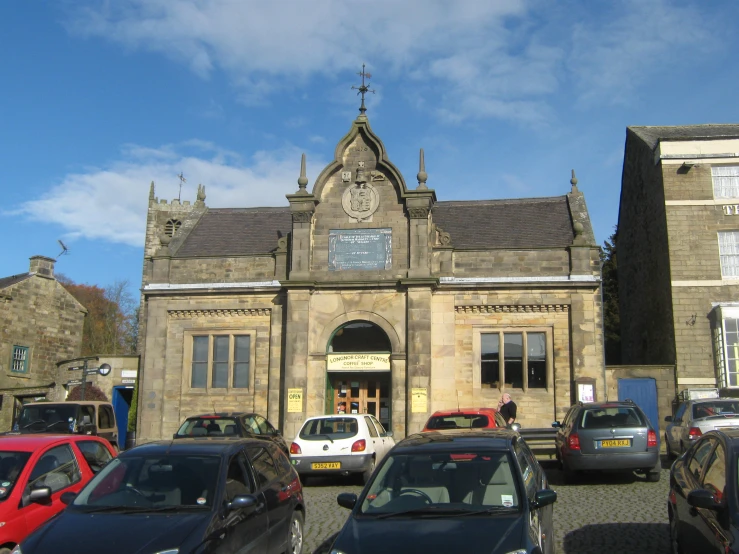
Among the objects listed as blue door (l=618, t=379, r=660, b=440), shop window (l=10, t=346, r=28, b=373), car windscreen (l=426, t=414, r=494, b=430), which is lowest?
car windscreen (l=426, t=414, r=494, b=430)

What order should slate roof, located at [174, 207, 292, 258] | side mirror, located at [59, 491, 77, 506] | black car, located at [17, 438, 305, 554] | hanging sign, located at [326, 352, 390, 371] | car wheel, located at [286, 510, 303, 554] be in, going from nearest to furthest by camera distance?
1. black car, located at [17, 438, 305, 554]
2. side mirror, located at [59, 491, 77, 506]
3. car wheel, located at [286, 510, 303, 554]
4. hanging sign, located at [326, 352, 390, 371]
5. slate roof, located at [174, 207, 292, 258]

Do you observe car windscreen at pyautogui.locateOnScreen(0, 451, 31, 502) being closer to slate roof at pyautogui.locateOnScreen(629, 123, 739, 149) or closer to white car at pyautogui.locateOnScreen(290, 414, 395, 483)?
white car at pyautogui.locateOnScreen(290, 414, 395, 483)

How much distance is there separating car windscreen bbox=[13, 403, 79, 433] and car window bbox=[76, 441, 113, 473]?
7351 millimetres

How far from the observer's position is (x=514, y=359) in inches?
975

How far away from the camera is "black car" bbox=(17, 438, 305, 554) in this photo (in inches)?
253

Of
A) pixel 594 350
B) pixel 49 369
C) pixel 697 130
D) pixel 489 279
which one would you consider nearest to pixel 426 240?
pixel 489 279

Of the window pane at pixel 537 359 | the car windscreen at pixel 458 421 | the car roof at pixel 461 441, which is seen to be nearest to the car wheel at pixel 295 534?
the car roof at pixel 461 441

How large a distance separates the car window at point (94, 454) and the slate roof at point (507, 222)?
17.1m

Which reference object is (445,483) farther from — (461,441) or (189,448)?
(189,448)

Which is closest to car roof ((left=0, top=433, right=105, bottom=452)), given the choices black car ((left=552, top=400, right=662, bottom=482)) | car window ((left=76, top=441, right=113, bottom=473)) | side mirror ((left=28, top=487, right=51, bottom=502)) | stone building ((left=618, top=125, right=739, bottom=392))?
car window ((left=76, top=441, right=113, bottom=473))

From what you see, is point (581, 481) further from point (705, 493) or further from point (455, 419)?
point (705, 493)

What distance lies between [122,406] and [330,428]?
48.7 feet

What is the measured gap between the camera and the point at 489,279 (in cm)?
2497

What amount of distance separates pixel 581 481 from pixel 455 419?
2.95m
